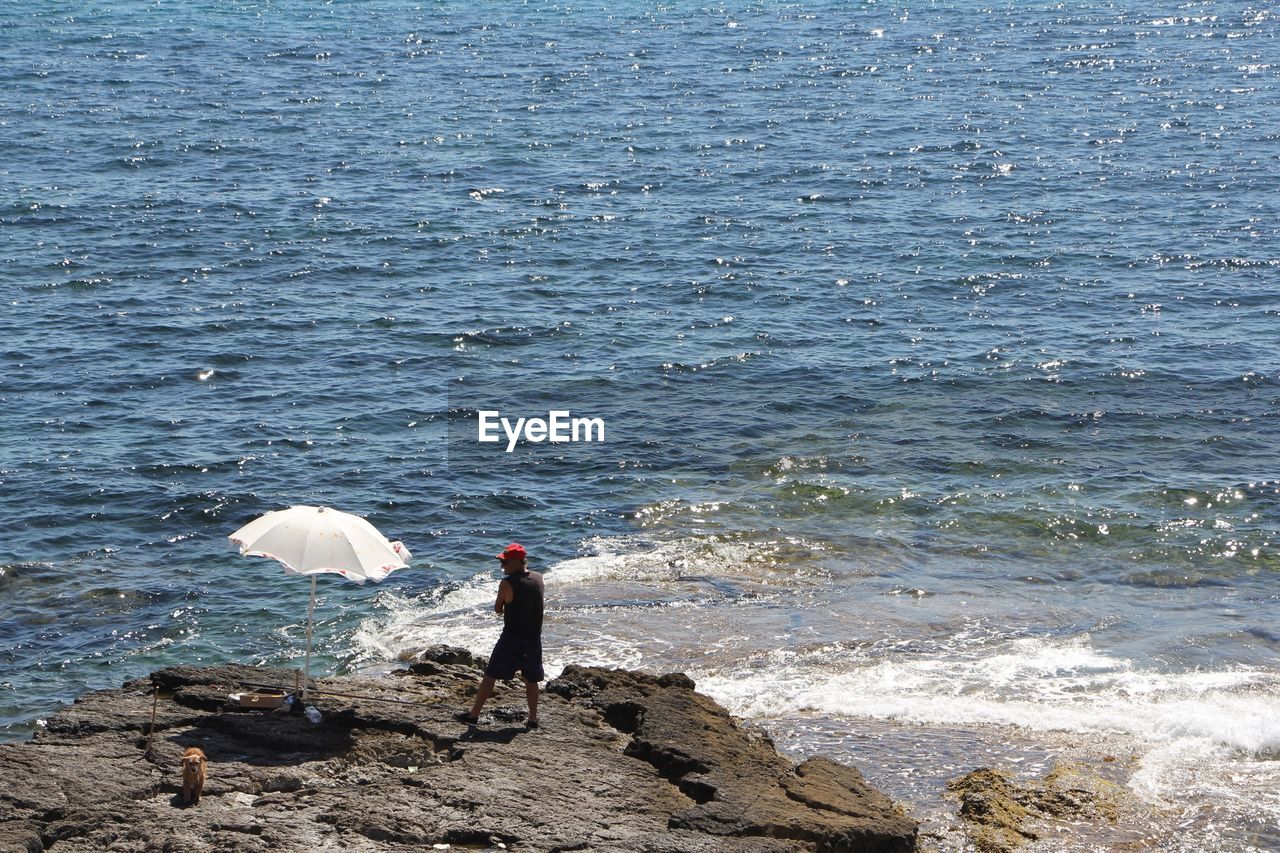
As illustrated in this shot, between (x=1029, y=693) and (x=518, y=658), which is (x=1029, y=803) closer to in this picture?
(x=1029, y=693)

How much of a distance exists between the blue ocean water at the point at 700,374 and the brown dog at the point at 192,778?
23.8ft

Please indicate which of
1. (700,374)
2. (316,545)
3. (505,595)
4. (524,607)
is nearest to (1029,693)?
(524,607)

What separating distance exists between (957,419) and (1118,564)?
7472mm

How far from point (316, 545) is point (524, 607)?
2535 mm

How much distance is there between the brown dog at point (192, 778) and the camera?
15422 millimetres

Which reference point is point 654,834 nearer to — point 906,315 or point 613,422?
point 613,422

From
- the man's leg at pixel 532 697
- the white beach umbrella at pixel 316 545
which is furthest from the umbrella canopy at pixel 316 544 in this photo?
the man's leg at pixel 532 697

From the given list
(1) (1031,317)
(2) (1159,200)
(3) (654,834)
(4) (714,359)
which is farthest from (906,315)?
(3) (654,834)

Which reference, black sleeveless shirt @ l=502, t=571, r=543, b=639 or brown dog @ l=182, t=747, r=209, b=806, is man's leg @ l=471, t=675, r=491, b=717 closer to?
black sleeveless shirt @ l=502, t=571, r=543, b=639

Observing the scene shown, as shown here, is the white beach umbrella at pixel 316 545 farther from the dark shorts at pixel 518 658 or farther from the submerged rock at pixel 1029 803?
the submerged rock at pixel 1029 803

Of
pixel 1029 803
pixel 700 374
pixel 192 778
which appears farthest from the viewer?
pixel 700 374

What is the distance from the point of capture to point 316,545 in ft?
57.6

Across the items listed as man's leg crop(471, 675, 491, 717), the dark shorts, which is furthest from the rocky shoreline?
the dark shorts

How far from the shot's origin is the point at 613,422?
34375 millimetres
